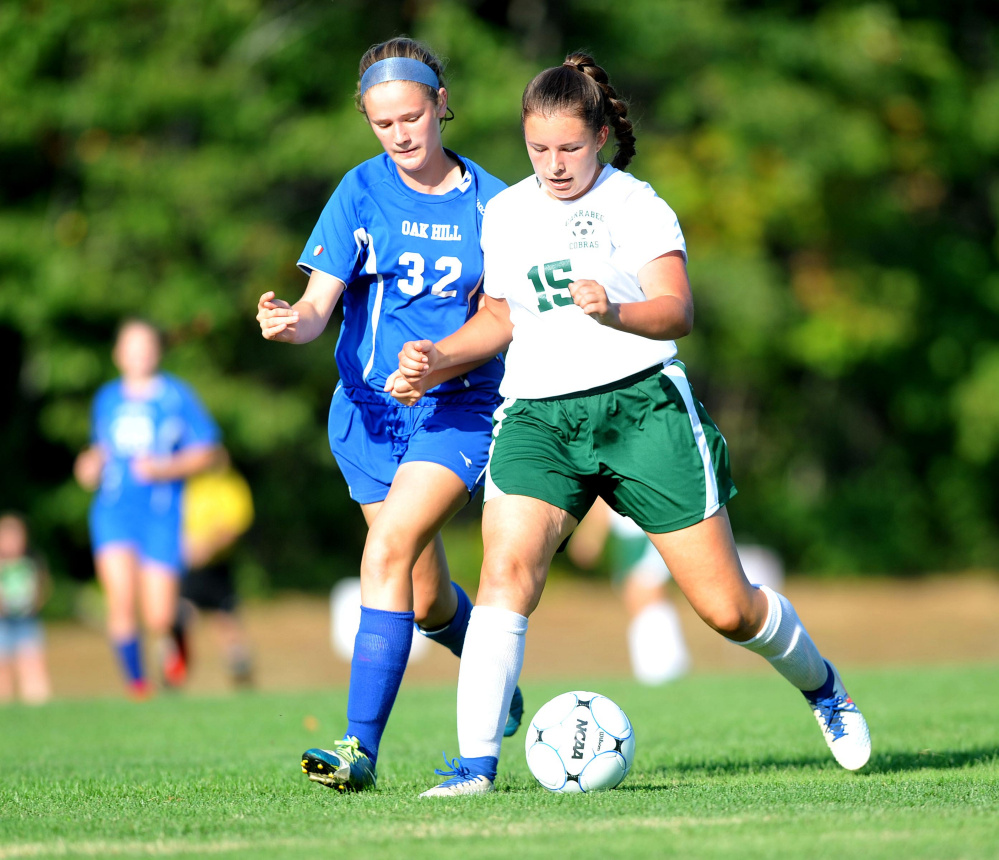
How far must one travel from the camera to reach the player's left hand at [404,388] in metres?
4.20

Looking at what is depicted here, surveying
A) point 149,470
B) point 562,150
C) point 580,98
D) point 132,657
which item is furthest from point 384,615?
point 132,657

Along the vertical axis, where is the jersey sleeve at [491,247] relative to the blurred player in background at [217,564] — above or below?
above

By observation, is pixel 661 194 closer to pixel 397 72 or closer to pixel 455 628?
pixel 455 628

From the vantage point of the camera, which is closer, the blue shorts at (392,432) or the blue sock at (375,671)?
the blue sock at (375,671)

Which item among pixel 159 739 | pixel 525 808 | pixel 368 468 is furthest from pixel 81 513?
pixel 525 808

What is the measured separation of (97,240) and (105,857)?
15315 millimetres

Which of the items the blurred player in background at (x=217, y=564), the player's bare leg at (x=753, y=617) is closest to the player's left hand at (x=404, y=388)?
the player's bare leg at (x=753, y=617)

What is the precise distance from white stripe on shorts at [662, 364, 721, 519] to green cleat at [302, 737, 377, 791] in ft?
4.39

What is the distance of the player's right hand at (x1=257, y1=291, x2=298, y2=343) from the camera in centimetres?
419

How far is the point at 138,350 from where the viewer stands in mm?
9070

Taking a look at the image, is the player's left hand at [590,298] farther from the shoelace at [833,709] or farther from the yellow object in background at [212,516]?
the yellow object in background at [212,516]

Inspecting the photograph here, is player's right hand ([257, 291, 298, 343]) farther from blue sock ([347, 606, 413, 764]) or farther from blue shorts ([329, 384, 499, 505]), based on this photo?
blue sock ([347, 606, 413, 764])

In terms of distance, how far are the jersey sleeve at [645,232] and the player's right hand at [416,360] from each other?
0.69 metres

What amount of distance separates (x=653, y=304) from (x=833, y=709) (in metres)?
1.75
